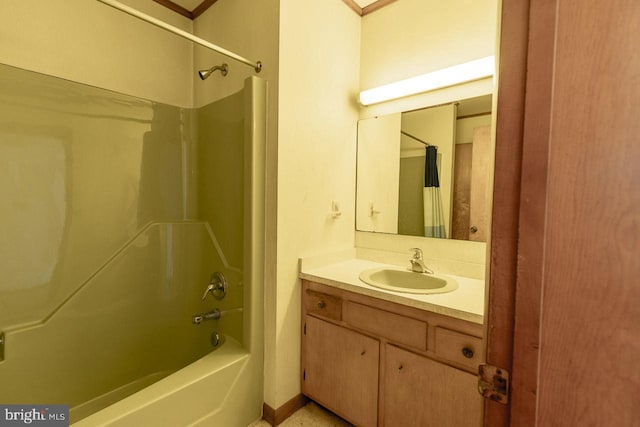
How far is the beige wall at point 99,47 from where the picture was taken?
5.03 ft

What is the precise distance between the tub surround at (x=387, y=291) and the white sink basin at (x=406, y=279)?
0.05m

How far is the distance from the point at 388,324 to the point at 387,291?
0.53ft

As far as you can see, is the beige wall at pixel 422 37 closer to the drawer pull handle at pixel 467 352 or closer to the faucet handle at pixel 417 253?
the faucet handle at pixel 417 253

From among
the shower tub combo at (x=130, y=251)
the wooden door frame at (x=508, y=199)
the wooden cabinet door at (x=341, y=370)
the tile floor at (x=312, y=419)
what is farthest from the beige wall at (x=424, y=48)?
the wooden door frame at (x=508, y=199)

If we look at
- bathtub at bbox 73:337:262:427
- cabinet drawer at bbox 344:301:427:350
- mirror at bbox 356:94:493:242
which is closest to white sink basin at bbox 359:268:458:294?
cabinet drawer at bbox 344:301:427:350

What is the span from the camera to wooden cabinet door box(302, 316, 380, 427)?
1.48 m

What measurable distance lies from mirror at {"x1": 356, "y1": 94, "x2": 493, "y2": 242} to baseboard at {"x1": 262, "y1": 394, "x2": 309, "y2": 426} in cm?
117

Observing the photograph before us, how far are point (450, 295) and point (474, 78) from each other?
3.95 feet

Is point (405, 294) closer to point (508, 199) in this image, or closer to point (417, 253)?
point (417, 253)

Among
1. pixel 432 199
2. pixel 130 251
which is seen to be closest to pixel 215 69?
pixel 130 251

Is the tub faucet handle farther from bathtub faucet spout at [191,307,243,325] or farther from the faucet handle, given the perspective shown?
the faucet handle

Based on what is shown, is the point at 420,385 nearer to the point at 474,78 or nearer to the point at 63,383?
the point at 474,78

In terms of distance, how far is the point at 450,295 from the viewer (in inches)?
54.0

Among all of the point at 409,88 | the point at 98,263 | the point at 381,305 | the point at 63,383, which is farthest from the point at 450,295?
the point at 63,383
